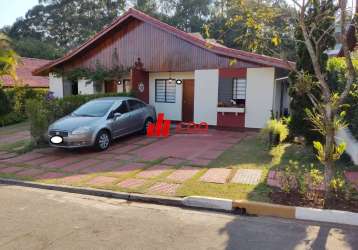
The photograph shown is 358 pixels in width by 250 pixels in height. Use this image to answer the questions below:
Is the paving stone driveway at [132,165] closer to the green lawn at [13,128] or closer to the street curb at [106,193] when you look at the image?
the street curb at [106,193]

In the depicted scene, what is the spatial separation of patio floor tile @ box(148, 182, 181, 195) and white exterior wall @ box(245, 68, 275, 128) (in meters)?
7.53

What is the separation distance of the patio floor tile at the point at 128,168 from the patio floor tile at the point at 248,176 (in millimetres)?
2467

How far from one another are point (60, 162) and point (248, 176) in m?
5.18

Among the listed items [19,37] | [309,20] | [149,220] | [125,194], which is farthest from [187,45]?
[19,37]

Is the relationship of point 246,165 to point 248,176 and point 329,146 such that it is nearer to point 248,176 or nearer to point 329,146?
point 248,176

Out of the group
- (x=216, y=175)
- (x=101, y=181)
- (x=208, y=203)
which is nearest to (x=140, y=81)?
(x=101, y=181)

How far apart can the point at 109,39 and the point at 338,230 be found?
14.6 m

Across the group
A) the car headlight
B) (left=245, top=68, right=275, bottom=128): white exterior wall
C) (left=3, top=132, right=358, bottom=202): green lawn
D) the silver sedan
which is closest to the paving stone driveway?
(left=3, top=132, right=358, bottom=202): green lawn

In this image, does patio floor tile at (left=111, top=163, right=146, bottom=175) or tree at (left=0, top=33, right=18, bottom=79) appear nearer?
patio floor tile at (left=111, top=163, right=146, bottom=175)

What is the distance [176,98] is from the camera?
15.8 m

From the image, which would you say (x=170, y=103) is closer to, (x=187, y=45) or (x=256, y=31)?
(x=187, y=45)

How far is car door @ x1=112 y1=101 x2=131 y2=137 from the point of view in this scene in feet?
34.3

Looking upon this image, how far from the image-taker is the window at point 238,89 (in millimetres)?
13662

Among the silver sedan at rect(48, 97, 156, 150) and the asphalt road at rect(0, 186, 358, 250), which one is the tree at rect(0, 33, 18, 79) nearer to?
the silver sedan at rect(48, 97, 156, 150)
